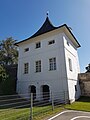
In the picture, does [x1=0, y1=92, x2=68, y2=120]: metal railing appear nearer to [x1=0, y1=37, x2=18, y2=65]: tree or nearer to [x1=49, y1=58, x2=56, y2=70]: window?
[x1=49, y1=58, x2=56, y2=70]: window

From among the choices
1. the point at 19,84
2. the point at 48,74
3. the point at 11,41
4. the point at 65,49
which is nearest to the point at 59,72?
the point at 48,74

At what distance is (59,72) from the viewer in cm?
1338

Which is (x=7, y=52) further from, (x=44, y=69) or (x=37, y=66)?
(x=44, y=69)

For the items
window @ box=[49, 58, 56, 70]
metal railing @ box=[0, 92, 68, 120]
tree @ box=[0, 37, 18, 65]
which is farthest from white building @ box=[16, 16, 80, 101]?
tree @ box=[0, 37, 18, 65]

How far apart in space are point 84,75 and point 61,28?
6.70 meters

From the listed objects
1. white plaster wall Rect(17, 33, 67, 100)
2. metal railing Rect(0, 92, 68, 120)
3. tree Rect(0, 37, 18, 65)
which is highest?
tree Rect(0, 37, 18, 65)

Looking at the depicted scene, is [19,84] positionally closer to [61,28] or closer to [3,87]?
[3,87]

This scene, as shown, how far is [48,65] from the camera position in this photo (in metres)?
14.5

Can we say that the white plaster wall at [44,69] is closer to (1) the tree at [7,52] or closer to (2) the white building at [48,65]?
(2) the white building at [48,65]

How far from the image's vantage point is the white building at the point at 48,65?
43.6 ft

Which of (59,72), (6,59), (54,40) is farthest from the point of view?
(6,59)

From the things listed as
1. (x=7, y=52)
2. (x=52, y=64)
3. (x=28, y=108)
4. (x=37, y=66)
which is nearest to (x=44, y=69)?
(x=52, y=64)

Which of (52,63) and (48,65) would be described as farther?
(48,65)

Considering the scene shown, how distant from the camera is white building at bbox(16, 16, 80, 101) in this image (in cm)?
1330
